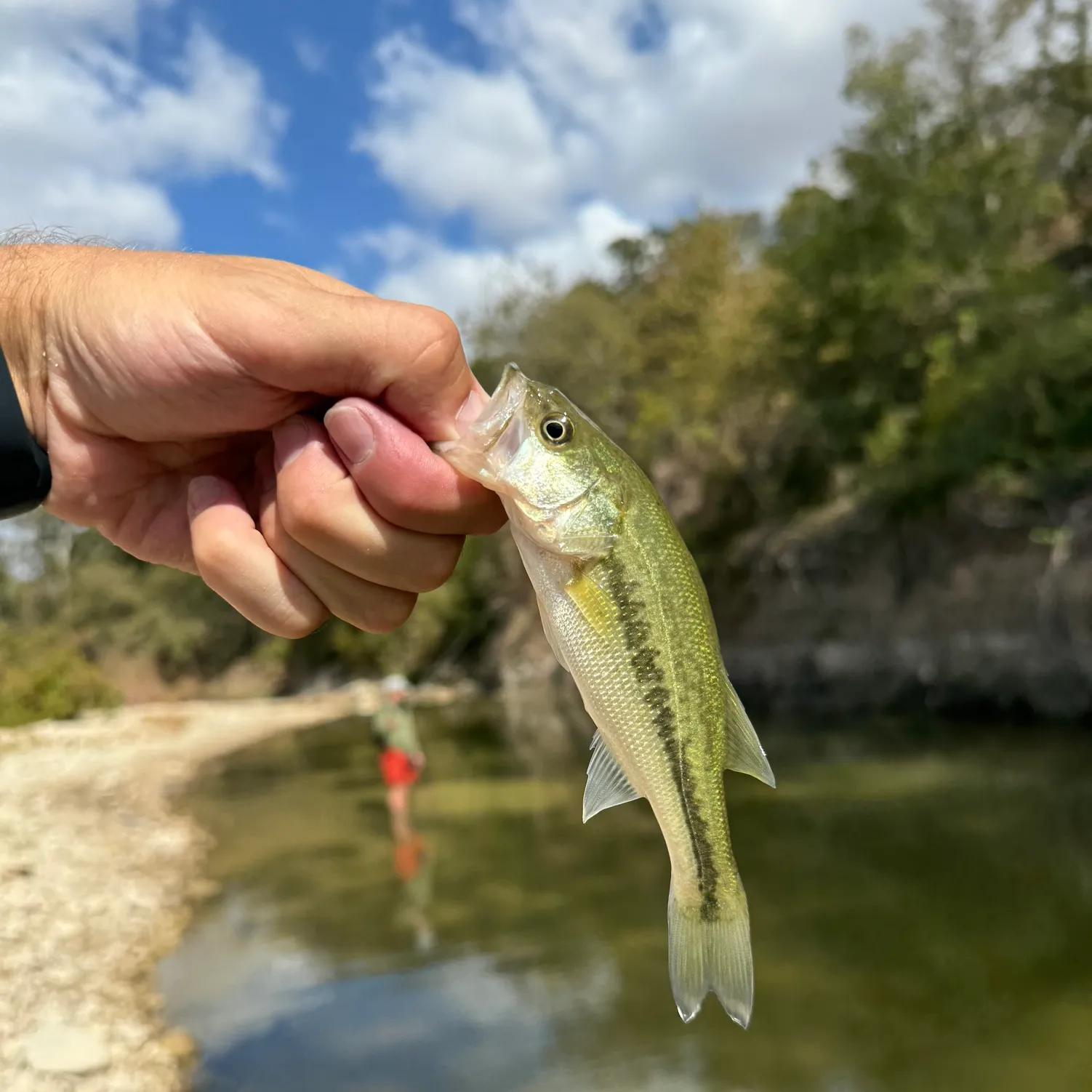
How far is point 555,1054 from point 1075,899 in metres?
5.50

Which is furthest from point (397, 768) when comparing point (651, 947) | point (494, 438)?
point (494, 438)

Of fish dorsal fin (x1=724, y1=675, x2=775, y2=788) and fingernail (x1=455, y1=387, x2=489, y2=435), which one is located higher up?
fingernail (x1=455, y1=387, x2=489, y2=435)

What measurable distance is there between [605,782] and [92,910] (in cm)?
1066

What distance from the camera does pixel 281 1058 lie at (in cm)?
769

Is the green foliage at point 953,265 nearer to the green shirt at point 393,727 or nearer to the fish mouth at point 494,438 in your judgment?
the green shirt at point 393,727

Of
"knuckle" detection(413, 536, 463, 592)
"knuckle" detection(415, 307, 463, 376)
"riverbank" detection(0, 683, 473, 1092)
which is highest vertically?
"knuckle" detection(415, 307, 463, 376)

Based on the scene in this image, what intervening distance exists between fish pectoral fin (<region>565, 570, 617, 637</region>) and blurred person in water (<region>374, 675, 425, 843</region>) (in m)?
12.6

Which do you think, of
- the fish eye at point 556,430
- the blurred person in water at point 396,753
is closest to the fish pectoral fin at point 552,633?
the fish eye at point 556,430

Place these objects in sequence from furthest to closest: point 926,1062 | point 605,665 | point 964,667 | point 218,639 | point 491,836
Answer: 1. point 218,639
2. point 964,667
3. point 491,836
4. point 926,1062
5. point 605,665

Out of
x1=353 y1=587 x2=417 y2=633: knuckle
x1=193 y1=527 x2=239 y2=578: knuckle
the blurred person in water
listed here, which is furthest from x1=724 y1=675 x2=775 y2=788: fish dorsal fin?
the blurred person in water

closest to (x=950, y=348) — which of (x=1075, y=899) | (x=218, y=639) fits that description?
(x=1075, y=899)

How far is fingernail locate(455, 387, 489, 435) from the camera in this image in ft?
9.04

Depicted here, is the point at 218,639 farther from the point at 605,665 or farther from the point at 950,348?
the point at 605,665

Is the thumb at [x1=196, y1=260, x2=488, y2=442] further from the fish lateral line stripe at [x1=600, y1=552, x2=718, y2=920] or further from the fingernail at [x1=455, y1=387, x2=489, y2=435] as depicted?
the fish lateral line stripe at [x1=600, y1=552, x2=718, y2=920]
